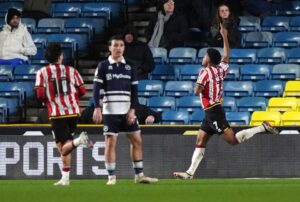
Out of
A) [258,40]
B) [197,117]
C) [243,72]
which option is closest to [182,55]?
[243,72]

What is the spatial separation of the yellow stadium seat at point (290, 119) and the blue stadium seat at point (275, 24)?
11.1 ft

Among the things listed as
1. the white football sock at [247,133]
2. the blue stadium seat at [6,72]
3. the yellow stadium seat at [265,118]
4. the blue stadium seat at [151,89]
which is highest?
the blue stadium seat at [6,72]

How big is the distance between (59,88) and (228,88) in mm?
6921

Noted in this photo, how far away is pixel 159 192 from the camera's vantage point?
13.5 m

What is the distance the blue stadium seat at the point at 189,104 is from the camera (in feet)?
70.5

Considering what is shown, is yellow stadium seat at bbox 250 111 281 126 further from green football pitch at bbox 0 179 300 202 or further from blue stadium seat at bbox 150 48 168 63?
green football pitch at bbox 0 179 300 202

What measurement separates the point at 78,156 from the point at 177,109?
2957mm

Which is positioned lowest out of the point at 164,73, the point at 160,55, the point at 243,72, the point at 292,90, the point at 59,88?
the point at 292,90

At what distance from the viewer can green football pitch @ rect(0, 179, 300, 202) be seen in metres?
12.5

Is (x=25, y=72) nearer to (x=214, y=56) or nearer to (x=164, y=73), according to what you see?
(x=164, y=73)

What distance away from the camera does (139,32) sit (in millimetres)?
25141

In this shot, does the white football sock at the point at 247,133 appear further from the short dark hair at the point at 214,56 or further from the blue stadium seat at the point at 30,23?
the blue stadium seat at the point at 30,23

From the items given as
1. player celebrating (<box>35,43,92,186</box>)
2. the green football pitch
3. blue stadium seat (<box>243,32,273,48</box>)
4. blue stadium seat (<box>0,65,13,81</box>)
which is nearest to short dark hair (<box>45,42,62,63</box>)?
player celebrating (<box>35,43,92,186</box>)

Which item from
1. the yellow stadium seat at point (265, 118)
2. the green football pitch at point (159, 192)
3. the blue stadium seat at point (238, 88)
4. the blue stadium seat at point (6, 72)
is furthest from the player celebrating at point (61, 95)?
the blue stadium seat at point (6, 72)
